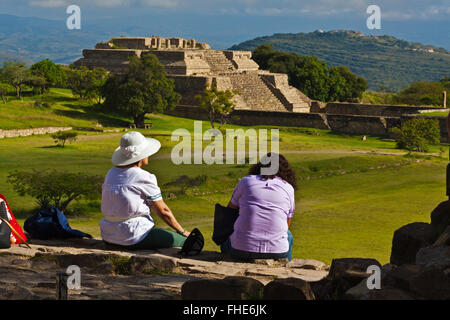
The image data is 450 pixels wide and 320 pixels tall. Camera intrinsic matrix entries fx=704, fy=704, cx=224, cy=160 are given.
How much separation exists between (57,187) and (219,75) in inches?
1663

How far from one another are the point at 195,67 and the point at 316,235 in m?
47.8

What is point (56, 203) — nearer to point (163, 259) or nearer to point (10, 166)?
point (10, 166)

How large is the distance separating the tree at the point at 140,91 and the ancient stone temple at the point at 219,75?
5.67 meters

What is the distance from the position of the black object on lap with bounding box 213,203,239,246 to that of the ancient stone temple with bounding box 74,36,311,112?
51.0m

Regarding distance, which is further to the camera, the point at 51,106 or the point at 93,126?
the point at 51,106

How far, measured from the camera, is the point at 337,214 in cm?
2117

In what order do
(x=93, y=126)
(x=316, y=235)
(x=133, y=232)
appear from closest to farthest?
(x=133, y=232), (x=316, y=235), (x=93, y=126)

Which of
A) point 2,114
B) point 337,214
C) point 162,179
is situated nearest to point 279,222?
point 337,214

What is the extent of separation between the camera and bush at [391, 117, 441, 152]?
136ft

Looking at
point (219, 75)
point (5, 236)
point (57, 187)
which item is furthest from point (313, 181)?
point (219, 75)

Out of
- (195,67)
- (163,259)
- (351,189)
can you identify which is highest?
(195,67)

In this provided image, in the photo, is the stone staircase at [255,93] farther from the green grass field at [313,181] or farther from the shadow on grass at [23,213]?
the shadow on grass at [23,213]

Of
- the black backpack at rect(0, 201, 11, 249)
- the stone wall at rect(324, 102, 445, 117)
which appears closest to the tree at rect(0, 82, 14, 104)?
the stone wall at rect(324, 102, 445, 117)

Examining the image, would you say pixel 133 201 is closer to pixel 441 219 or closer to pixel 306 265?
pixel 306 265
